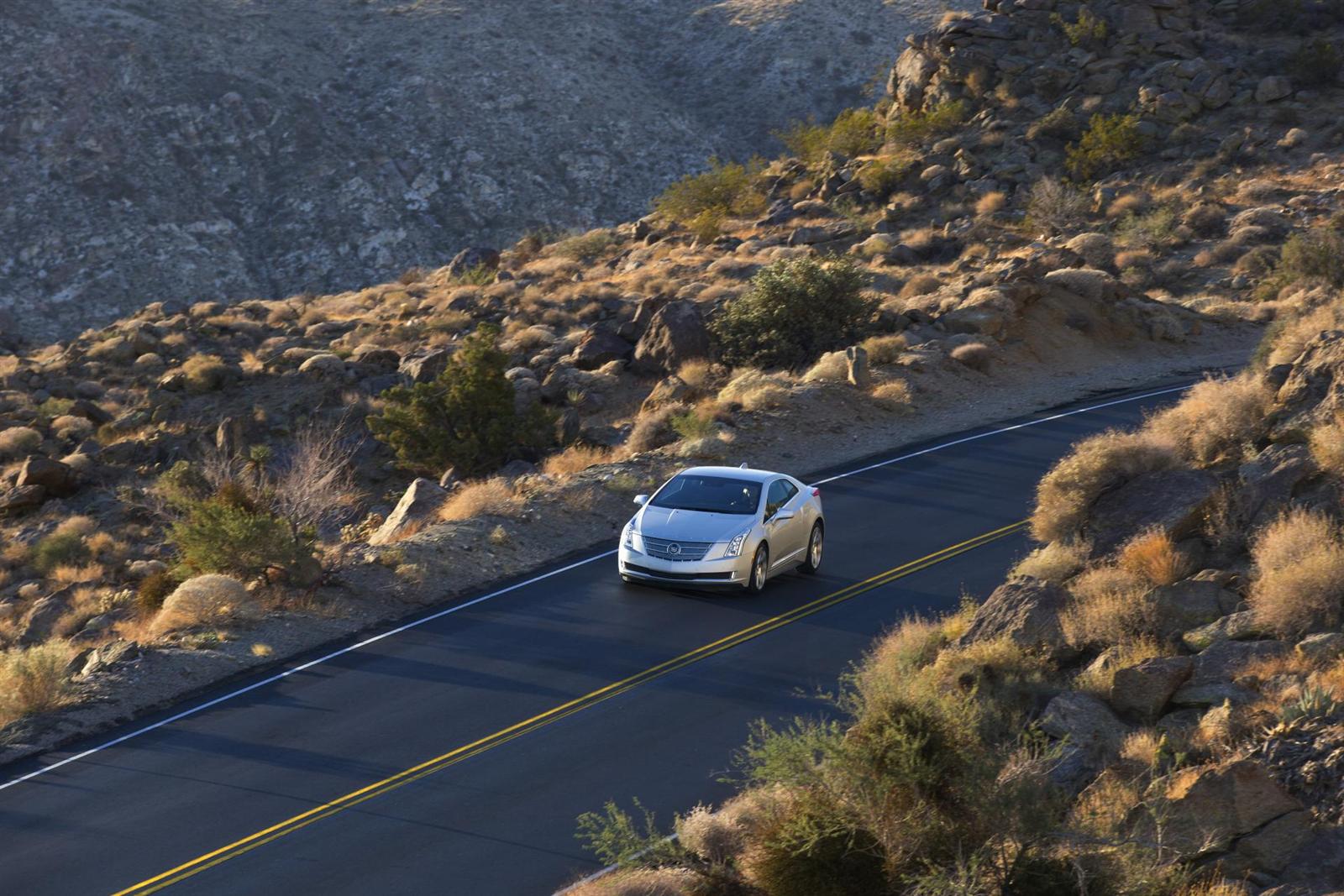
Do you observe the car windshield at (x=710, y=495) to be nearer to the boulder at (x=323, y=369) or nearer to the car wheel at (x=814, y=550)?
the car wheel at (x=814, y=550)

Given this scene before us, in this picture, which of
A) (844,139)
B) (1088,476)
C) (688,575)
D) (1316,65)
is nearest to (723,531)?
(688,575)

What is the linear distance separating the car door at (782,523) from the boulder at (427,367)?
20.9 m

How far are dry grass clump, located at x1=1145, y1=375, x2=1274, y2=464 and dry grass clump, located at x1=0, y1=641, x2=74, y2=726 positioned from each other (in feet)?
42.8

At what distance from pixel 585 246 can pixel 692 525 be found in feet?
134

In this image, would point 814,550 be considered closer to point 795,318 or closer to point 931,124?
point 795,318

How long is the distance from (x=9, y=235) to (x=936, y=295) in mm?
47023

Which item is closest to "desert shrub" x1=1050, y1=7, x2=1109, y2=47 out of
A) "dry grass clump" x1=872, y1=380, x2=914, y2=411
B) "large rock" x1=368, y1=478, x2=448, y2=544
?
"dry grass clump" x1=872, y1=380, x2=914, y2=411

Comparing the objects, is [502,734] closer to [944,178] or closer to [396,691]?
[396,691]

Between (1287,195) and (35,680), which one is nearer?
(35,680)

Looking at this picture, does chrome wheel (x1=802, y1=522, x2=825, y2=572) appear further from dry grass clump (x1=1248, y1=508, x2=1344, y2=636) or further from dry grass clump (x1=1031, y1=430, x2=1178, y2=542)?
dry grass clump (x1=1248, y1=508, x2=1344, y2=636)

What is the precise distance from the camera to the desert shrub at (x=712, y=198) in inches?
2345

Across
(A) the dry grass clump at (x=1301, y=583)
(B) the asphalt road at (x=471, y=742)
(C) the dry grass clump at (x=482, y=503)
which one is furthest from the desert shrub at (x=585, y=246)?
(A) the dry grass clump at (x=1301, y=583)

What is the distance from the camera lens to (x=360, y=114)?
3169 inches

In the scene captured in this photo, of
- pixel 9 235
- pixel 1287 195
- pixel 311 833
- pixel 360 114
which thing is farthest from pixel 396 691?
pixel 360 114
